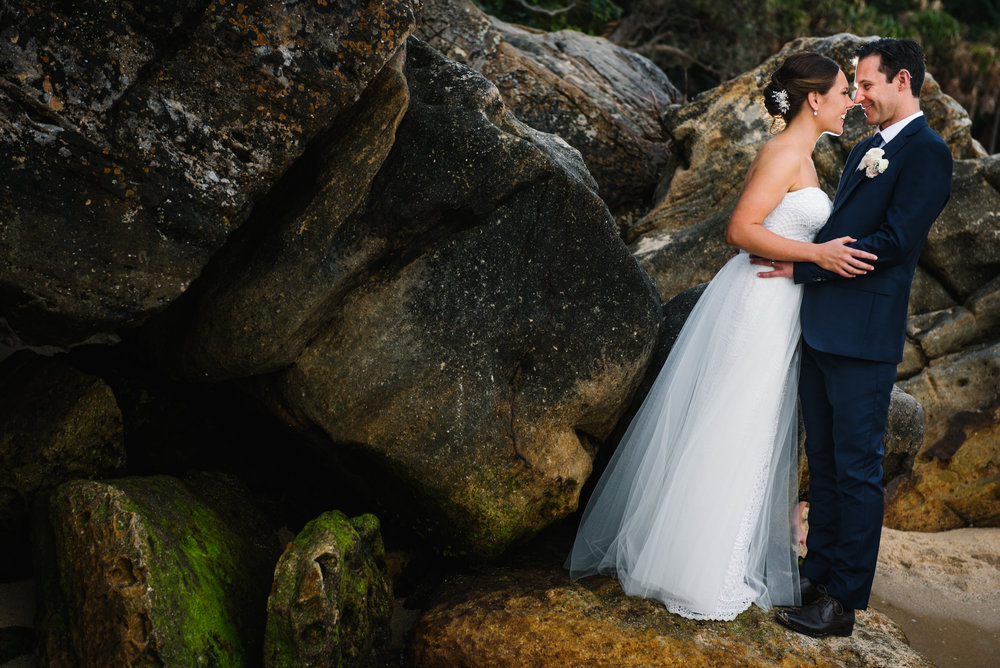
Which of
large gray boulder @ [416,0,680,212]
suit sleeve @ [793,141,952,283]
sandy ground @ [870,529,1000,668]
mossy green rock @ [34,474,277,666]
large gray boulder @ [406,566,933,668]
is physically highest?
large gray boulder @ [416,0,680,212]

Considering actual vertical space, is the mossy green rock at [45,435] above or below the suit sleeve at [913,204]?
below

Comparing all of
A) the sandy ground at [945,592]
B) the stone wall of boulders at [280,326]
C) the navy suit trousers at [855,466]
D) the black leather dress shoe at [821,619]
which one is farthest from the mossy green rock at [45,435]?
the sandy ground at [945,592]

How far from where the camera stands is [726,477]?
377cm

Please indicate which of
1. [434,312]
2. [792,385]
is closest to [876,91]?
[792,385]

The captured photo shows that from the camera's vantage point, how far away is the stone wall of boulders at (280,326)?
2.94 metres

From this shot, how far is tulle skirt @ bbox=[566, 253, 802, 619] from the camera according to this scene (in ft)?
12.2

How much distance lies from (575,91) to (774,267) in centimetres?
395

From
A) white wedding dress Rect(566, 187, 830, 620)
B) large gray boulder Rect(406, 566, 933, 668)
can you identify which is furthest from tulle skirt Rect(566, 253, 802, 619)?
large gray boulder Rect(406, 566, 933, 668)

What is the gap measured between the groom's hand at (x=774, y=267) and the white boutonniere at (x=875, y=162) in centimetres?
52

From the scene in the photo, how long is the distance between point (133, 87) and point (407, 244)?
1.33m

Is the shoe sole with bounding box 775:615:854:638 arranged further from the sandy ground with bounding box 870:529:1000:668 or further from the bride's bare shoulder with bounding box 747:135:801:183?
the bride's bare shoulder with bounding box 747:135:801:183

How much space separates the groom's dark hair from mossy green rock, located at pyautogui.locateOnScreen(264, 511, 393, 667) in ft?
10.2

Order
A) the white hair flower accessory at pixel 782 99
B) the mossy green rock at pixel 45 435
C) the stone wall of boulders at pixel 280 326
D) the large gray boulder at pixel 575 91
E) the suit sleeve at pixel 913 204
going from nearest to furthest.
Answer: the stone wall of boulders at pixel 280 326 → the suit sleeve at pixel 913 204 → the mossy green rock at pixel 45 435 → the white hair flower accessory at pixel 782 99 → the large gray boulder at pixel 575 91

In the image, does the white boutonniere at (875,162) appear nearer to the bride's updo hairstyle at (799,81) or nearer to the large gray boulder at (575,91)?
the bride's updo hairstyle at (799,81)
